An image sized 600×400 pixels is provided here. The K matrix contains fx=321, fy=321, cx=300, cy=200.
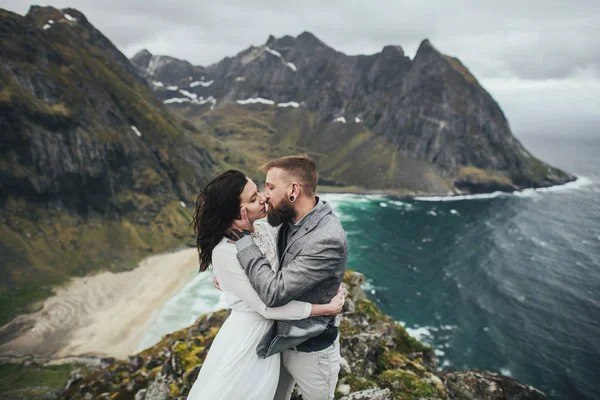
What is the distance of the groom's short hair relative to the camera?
17.4 feet

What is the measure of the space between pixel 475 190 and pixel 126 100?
615ft

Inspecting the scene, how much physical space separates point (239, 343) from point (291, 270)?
4.70 feet

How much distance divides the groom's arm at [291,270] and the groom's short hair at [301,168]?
1109mm

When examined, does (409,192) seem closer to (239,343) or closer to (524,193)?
(524,193)

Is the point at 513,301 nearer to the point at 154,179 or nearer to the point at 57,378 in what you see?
the point at 57,378

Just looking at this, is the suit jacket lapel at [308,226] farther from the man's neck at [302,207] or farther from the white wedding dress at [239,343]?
the white wedding dress at [239,343]

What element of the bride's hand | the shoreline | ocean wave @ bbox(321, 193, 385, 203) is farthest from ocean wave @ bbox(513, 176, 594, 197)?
the bride's hand

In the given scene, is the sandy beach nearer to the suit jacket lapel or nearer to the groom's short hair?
the suit jacket lapel

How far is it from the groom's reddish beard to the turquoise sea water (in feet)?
161

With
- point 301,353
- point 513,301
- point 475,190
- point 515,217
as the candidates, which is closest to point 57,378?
point 301,353

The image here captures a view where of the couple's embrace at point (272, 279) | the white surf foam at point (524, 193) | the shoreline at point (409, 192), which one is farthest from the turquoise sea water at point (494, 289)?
the couple's embrace at point (272, 279)

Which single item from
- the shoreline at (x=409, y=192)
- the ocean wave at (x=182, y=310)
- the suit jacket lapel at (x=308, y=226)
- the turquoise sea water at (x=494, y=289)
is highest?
the suit jacket lapel at (x=308, y=226)

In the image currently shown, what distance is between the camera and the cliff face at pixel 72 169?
83.1 m

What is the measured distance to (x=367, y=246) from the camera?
98062 millimetres
